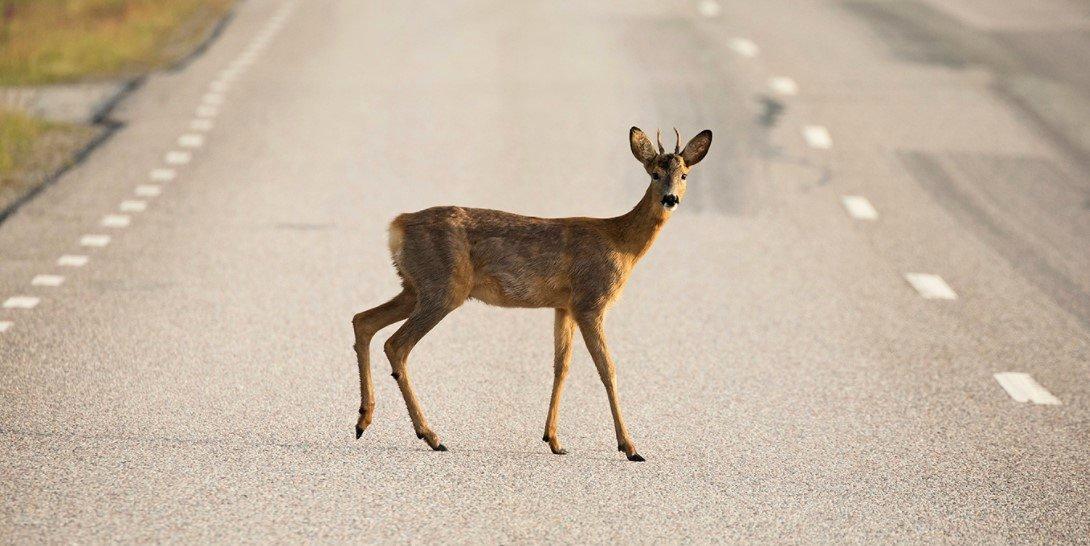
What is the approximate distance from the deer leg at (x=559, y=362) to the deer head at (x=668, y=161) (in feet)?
2.96

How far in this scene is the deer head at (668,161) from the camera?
7879 millimetres

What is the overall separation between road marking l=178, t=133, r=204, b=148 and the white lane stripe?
6.59m

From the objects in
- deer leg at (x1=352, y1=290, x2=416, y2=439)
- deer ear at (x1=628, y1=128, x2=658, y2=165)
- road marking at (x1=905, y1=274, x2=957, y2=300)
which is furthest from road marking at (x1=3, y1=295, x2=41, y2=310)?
road marking at (x1=905, y1=274, x2=957, y2=300)

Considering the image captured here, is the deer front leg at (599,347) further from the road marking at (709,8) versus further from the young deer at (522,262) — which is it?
the road marking at (709,8)

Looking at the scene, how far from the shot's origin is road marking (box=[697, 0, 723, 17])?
25641mm

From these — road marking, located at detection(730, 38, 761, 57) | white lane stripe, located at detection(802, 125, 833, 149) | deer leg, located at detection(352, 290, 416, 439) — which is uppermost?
deer leg, located at detection(352, 290, 416, 439)

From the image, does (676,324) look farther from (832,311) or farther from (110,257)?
(110,257)

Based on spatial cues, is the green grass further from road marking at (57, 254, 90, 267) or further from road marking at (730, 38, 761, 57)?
road marking at (730, 38, 761, 57)

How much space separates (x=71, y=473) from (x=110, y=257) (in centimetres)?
478

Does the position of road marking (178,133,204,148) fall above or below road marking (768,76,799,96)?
above

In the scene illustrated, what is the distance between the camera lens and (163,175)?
15.2 m

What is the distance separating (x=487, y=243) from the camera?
8109mm

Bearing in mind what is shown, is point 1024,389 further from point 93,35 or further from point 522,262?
point 93,35

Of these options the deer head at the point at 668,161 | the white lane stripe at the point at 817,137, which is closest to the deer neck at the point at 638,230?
the deer head at the point at 668,161
